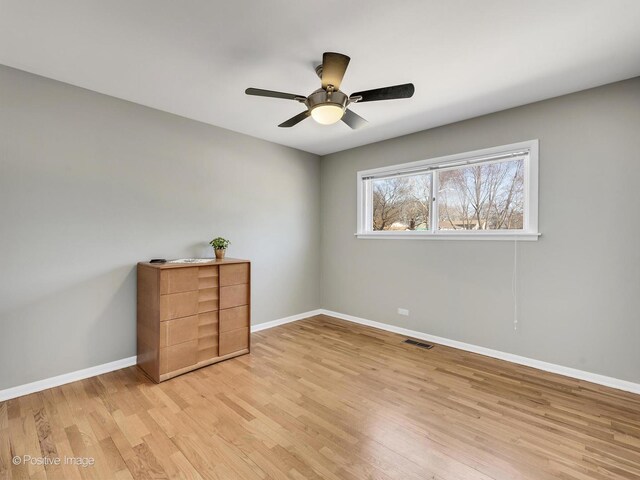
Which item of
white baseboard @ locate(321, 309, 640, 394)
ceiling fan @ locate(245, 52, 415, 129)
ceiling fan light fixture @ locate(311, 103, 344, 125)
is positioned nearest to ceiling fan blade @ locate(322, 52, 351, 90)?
ceiling fan @ locate(245, 52, 415, 129)

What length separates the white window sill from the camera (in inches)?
115

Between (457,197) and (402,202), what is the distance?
72cm

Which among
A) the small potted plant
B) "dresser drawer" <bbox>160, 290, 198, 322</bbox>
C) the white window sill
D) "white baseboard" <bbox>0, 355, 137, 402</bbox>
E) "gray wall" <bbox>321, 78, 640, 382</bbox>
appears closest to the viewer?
"white baseboard" <bbox>0, 355, 137, 402</bbox>

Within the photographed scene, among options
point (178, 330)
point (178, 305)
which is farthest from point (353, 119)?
point (178, 330)

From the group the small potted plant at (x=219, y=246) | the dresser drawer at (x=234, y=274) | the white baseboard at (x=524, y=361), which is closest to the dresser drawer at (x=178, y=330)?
the dresser drawer at (x=234, y=274)

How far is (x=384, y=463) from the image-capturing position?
1676 mm

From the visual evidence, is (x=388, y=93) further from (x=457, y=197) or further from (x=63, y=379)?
(x=63, y=379)

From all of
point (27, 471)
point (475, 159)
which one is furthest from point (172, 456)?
point (475, 159)

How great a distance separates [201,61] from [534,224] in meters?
3.22

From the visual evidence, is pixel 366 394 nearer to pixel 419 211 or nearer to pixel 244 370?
pixel 244 370

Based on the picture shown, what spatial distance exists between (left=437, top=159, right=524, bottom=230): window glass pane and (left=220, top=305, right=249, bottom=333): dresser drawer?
97.3 inches

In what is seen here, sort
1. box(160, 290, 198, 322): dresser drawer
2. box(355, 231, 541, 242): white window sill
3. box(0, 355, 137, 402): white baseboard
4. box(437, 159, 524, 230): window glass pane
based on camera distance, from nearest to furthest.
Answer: box(0, 355, 137, 402): white baseboard
box(160, 290, 198, 322): dresser drawer
box(355, 231, 541, 242): white window sill
box(437, 159, 524, 230): window glass pane

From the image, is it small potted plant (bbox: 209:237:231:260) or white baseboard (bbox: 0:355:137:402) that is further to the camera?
small potted plant (bbox: 209:237:231:260)

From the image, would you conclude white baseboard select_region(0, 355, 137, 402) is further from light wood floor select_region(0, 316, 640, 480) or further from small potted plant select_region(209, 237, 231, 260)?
small potted plant select_region(209, 237, 231, 260)
